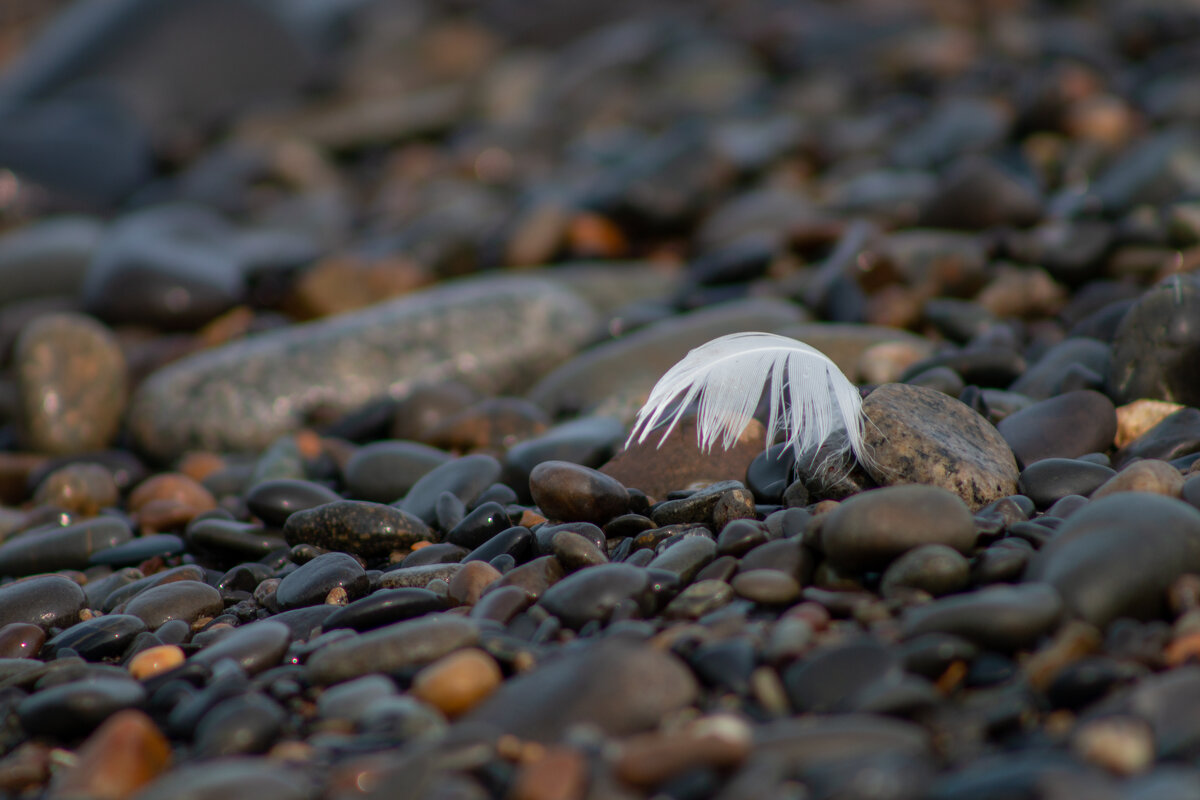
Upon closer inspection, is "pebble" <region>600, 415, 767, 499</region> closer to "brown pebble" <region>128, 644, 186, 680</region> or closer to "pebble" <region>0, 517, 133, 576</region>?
"brown pebble" <region>128, 644, 186, 680</region>

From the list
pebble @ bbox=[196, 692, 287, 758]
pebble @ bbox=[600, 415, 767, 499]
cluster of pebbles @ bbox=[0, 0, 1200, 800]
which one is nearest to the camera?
cluster of pebbles @ bbox=[0, 0, 1200, 800]

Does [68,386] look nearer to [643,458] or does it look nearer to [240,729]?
[643,458]

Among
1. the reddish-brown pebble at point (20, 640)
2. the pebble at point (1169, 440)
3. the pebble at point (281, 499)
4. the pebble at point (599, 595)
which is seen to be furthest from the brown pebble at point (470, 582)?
the pebble at point (1169, 440)

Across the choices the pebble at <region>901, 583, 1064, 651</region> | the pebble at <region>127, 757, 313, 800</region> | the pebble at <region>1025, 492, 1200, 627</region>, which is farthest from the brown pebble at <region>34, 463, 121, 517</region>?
the pebble at <region>1025, 492, 1200, 627</region>

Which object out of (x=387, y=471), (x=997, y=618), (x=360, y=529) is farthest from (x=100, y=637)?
(x=997, y=618)

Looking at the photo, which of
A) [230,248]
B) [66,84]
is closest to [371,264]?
[230,248]

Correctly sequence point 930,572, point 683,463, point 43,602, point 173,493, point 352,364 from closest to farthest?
point 930,572 < point 43,602 < point 683,463 < point 173,493 < point 352,364

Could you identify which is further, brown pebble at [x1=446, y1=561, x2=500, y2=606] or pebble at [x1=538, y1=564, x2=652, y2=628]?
brown pebble at [x1=446, y1=561, x2=500, y2=606]
